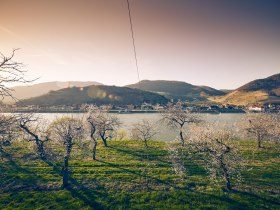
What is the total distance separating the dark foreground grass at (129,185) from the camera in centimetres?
2569

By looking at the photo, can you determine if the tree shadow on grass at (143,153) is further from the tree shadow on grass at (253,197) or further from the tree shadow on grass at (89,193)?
the tree shadow on grass at (253,197)

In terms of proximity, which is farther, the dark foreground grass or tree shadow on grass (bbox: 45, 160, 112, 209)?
tree shadow on grass (bbox: 45, 160, 112, 209)

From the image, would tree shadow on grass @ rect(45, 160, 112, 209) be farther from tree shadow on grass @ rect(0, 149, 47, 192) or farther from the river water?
the river water

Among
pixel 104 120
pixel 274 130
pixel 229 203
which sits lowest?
pixel 229 203

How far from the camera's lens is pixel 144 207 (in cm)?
2494

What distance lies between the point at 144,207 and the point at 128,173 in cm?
1060

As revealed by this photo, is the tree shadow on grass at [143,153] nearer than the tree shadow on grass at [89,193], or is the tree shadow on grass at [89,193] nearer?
Result: the tree shadow on grass at [89,193]

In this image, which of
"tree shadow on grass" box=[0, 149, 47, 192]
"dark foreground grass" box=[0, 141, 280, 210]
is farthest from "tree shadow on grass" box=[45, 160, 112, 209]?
"tree shadow on grass" box=[0, 149, 47, 192]

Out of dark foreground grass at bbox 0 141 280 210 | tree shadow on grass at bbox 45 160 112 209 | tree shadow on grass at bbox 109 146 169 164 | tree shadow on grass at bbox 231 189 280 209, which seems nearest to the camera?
tree shadow on grass at bbox 231 189 280 209

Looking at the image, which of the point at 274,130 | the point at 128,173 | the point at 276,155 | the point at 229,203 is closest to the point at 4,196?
the point at 128,173

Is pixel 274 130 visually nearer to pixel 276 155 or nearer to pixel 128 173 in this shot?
pixel 276 155

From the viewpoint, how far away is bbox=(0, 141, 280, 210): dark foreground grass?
84.3ft

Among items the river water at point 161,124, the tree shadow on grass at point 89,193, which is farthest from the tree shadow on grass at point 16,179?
the river water at point 161,124

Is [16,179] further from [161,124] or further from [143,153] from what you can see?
[161,124]
